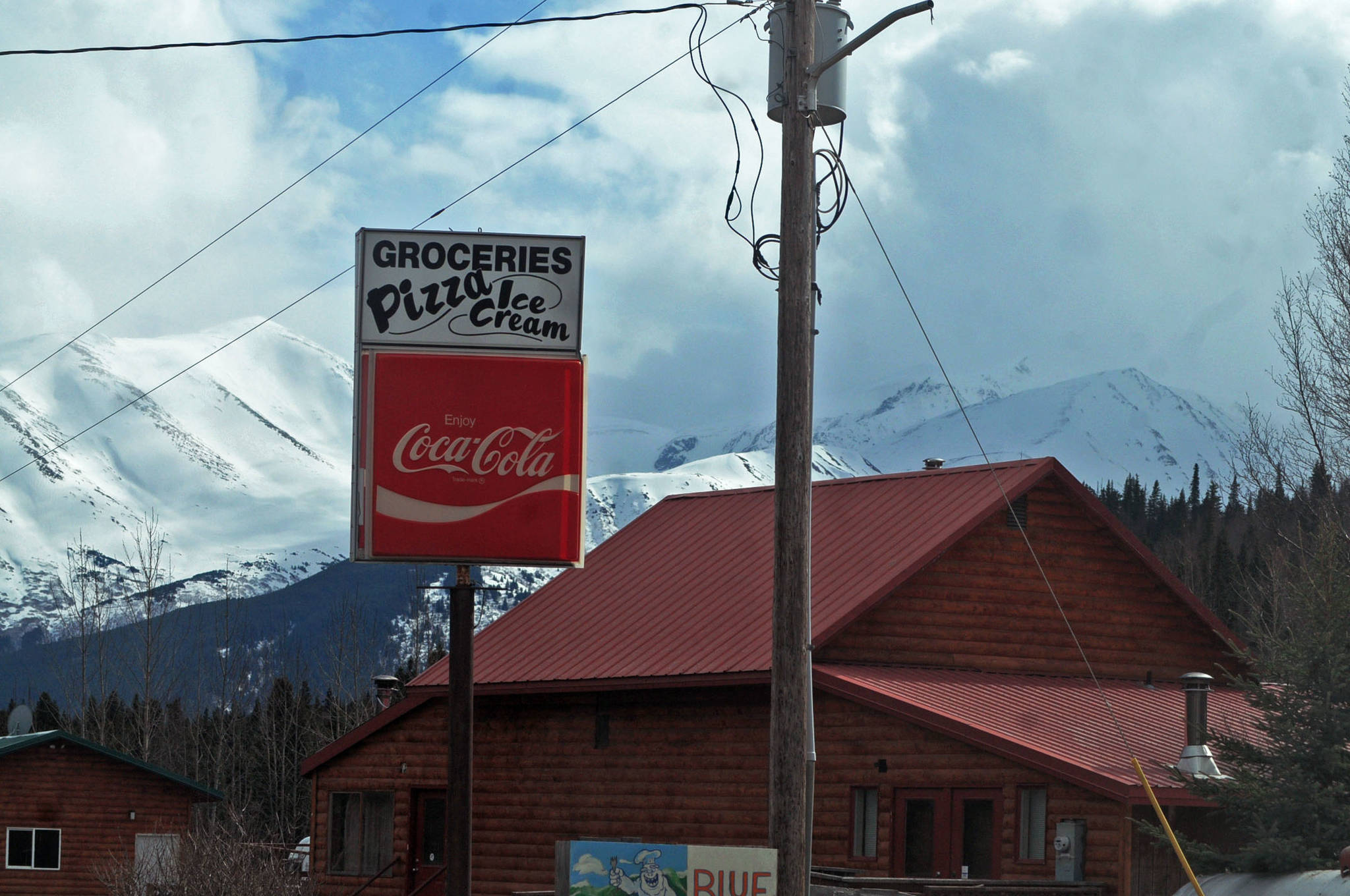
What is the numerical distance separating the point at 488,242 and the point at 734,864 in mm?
8158

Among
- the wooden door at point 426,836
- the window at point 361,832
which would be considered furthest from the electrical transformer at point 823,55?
the window at point 361,832

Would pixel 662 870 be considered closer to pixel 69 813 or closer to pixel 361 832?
pixel 361 832

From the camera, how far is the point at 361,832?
1276 inches

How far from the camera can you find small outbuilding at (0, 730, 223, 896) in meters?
44.2

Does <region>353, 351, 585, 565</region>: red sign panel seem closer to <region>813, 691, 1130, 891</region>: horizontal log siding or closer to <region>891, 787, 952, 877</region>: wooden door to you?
<region>813, 691, 1130, 891</region>: horizontal log siding

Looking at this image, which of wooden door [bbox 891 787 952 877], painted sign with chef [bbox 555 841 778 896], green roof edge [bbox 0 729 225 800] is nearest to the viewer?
painted sign with chef [bbox 555 841 778 896]

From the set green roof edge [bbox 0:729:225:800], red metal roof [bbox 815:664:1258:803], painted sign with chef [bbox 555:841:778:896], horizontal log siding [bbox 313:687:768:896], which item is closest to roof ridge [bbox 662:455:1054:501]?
red metal roof [bbox 815:664:1258:803]

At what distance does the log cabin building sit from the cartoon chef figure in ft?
29.1

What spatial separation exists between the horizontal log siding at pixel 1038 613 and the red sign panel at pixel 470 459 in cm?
720

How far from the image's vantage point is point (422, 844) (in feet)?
102

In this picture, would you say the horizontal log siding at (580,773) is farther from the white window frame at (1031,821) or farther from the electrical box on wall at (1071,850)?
the electrical box on wall at (1071,850)

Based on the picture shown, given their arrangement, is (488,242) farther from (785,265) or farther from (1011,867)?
(1011,867)

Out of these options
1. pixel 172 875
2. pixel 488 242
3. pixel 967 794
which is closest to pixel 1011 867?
pixel 967 794

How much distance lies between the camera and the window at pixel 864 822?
2395 centimetres
